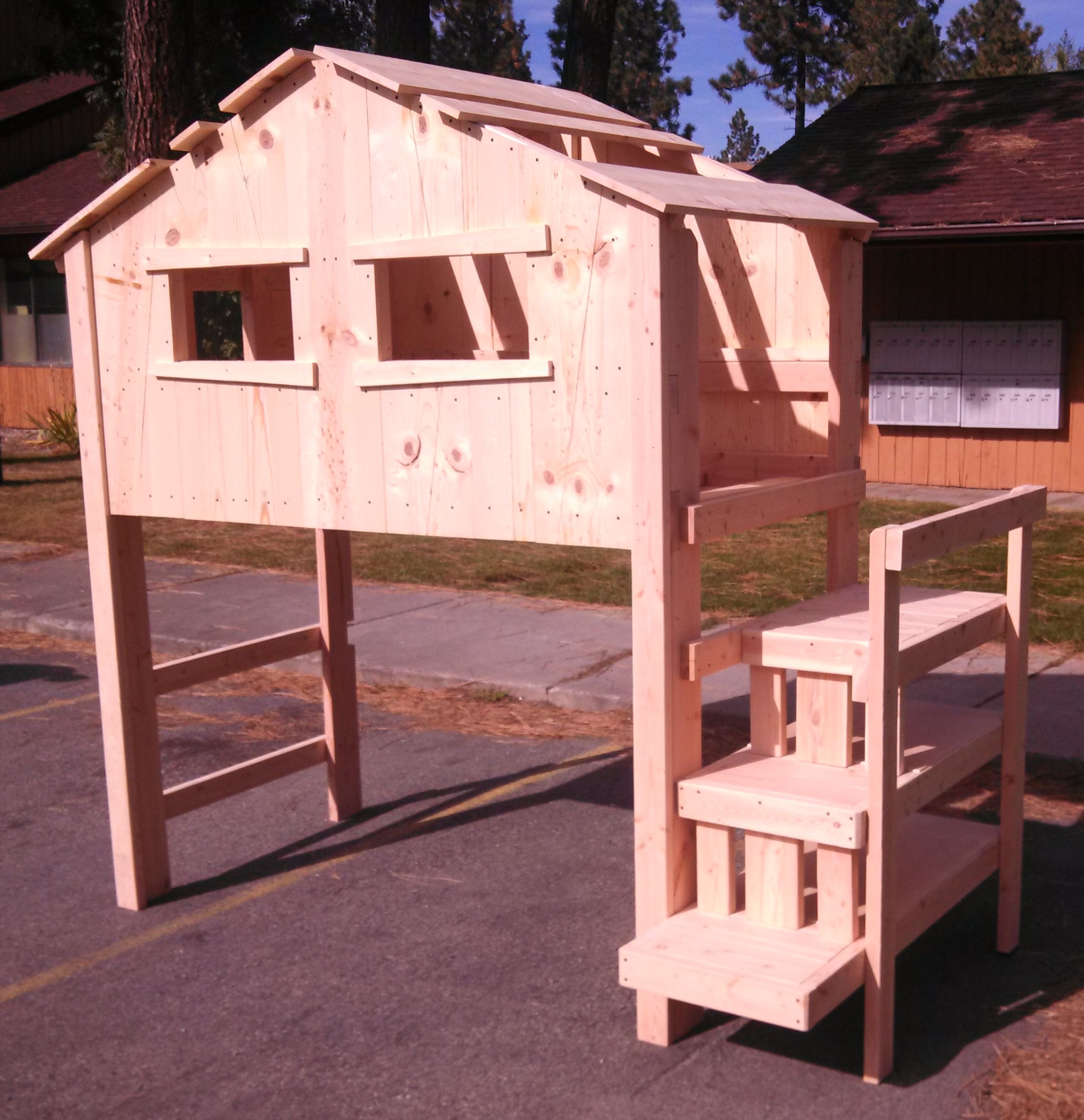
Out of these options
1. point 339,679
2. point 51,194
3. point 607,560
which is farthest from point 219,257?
point 51,194

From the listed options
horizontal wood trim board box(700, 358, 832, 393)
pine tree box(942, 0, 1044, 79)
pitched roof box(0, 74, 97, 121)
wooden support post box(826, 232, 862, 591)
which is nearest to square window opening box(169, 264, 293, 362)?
horizontal wood trim board box(700, 358, 832, 393)

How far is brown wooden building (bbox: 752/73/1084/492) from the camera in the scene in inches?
556

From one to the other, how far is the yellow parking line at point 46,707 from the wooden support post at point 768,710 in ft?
15.5

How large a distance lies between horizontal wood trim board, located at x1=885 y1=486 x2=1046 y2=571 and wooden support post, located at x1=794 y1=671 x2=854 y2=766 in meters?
0.39

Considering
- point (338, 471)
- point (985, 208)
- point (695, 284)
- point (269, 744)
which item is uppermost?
point (985, 208)

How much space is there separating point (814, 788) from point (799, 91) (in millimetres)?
51448

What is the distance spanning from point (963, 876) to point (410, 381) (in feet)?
7.23

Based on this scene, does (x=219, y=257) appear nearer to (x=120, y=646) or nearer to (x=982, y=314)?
(x=120, y=646)

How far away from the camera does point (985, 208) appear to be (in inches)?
556

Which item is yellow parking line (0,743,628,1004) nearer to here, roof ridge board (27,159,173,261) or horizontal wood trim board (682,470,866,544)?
horizontal wood trim board (682,470,866,544)

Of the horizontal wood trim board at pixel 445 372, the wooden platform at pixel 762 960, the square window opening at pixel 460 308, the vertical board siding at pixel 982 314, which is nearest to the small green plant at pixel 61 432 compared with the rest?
the vertical board siding at pixel 982 314

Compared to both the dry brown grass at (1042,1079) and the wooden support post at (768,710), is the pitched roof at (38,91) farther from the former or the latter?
the dry brown grass at (1042,1079)

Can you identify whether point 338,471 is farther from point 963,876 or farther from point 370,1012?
point 963,876

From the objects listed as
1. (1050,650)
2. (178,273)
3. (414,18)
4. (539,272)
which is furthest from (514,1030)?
(414,18)
